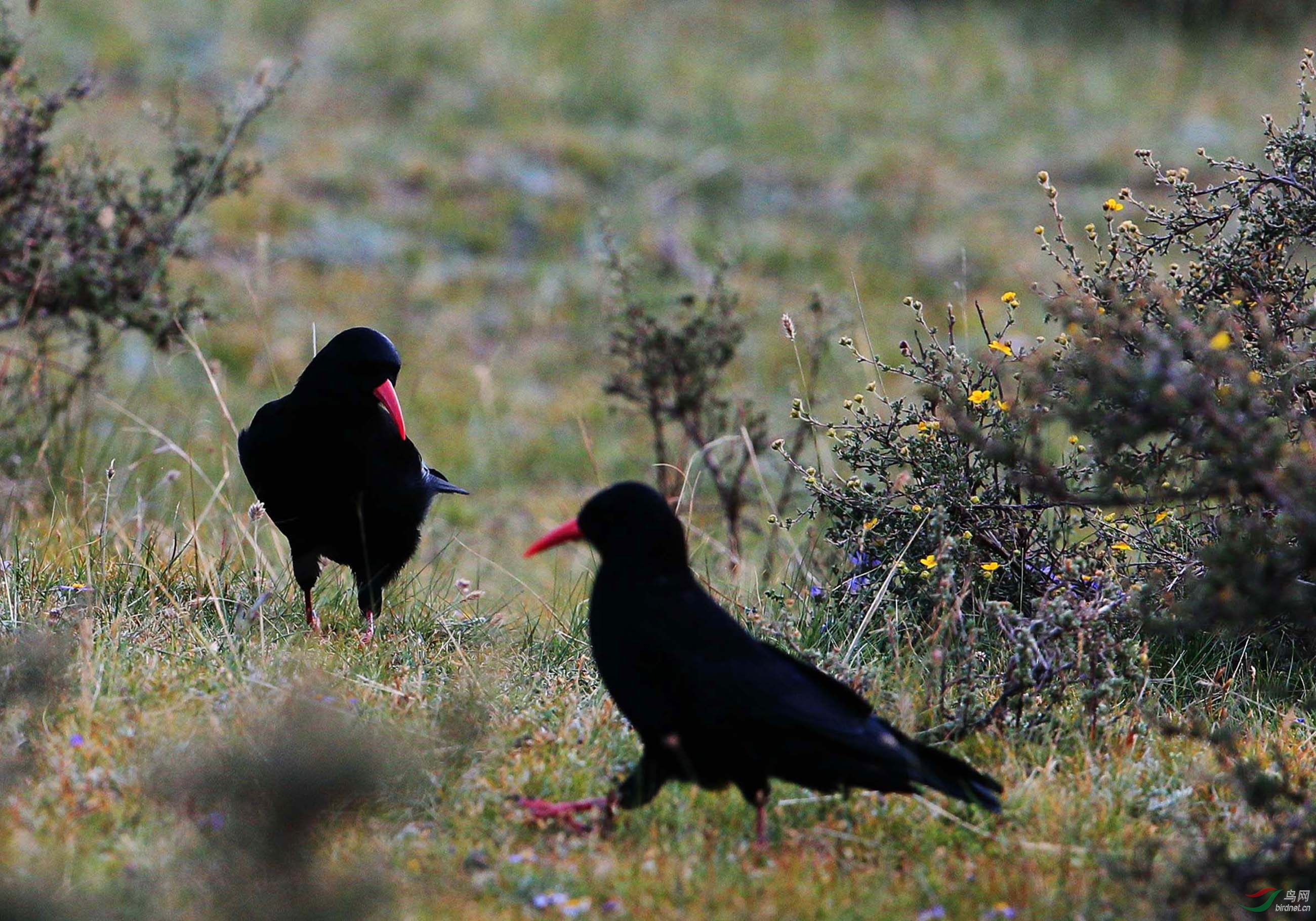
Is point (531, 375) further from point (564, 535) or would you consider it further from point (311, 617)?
point (564, 535)

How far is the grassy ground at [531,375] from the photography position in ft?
10.7

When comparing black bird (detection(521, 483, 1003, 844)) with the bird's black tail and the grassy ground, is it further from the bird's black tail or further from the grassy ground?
the grassy ground

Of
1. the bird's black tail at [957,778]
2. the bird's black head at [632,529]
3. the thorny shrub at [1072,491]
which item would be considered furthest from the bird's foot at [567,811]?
the thorny shrub at [1072,491]

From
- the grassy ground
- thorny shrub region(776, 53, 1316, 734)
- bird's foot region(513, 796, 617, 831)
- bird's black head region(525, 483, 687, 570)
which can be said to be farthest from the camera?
thorny shrub region(776, 53, 1316, 734)

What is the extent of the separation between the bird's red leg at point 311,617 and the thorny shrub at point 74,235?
6.02 ft

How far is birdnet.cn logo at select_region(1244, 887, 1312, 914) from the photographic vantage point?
123 inches

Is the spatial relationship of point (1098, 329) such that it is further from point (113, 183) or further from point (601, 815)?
point (113, 183)

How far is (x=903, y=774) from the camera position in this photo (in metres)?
3.13

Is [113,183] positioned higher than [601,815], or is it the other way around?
[113,183]

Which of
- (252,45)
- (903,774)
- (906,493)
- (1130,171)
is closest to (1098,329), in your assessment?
(906,493)

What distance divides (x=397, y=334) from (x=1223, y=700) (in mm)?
7316

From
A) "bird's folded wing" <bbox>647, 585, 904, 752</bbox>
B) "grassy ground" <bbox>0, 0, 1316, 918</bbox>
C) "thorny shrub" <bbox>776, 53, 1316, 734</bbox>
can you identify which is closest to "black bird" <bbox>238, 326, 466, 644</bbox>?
"grassy ground" <bbox>0, 0, 1316, 918</bbox>

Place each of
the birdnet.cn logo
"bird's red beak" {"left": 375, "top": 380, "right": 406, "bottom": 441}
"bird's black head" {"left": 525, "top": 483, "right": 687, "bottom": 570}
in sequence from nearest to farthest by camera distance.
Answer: the birdnet.cn logo, "bird's black head" {"left": 525, "top": 483, "right": 687, "bottom": 570}, "bird's red beak" {"left": 375, "top": 380, "right": 406, "bottom": 441}

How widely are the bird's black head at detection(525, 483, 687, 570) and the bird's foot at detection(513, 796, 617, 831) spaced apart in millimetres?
608
